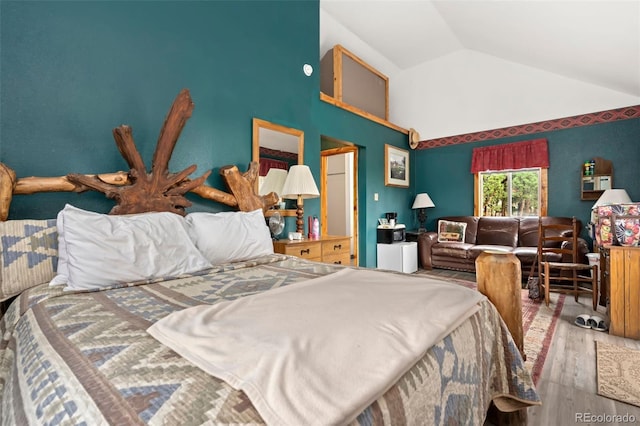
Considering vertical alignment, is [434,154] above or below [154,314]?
above

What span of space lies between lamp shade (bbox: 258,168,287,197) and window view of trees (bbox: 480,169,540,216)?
3.82 meters

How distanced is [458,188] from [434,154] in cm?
78

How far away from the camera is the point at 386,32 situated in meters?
4.70

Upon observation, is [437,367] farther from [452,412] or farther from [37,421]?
[37,421]

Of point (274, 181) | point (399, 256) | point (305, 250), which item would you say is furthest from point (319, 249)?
point (399, 256)

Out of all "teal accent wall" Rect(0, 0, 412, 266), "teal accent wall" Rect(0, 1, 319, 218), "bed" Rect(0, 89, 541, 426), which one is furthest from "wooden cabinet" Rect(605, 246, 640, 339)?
"teal accent wall" Rect(0, 1, 319, 218)

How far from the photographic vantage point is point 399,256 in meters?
4.61

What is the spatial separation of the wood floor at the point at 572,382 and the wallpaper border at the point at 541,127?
3144 millimetres

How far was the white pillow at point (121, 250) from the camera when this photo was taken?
1332 mm

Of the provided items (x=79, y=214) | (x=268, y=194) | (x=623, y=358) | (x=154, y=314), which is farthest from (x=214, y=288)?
(x=623, y=358)

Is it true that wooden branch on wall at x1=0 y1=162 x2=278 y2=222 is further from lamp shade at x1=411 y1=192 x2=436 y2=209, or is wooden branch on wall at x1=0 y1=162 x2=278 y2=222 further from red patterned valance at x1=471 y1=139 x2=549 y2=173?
red patterned valance at x1=471 y1=139 x2=549 y2=173

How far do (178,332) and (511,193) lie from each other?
5522 mm

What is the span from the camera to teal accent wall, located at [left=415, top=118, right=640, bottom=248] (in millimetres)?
3996

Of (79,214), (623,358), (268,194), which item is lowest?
(623,358)
